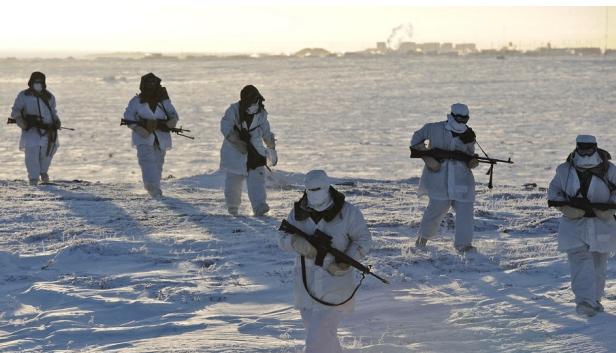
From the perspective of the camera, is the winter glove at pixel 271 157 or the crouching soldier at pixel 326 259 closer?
the crouching soldier at pixel 326 259

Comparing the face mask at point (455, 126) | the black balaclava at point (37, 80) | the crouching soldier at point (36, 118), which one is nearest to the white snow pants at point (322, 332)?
the face mask at point (455, 126)

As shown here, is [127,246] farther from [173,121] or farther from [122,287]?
[173,121]

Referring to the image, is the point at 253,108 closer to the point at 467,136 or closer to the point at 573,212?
the point at 467,136

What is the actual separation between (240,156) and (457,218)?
311cm

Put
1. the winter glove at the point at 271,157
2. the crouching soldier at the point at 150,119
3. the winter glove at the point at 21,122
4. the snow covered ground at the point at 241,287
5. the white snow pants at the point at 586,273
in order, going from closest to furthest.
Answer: the snow covered ground at the point at 241,287, the white snow pants at the point at 586,273, the winter glove at the point at 271,157, the crouching soldier at the point at 150,119, the winter glove at the point at 21,122

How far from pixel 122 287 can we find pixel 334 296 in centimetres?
305

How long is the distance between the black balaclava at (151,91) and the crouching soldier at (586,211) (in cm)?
702

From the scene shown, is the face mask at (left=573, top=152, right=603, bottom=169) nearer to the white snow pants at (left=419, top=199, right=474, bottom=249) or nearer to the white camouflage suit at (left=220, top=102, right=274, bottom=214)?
the white snow pants at (left=419, top=199, right=474, bottom=249)

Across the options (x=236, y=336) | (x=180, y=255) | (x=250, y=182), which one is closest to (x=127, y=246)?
(x=180, y=255)

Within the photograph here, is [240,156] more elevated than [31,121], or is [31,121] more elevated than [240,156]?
[31,121]

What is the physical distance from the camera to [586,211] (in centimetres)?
752

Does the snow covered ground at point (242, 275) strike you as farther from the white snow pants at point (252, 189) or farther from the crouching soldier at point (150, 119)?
the crouching soldier at point (150, 119)

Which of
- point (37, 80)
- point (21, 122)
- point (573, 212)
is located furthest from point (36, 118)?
point (573, 212)

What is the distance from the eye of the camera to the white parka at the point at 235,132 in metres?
11.8
